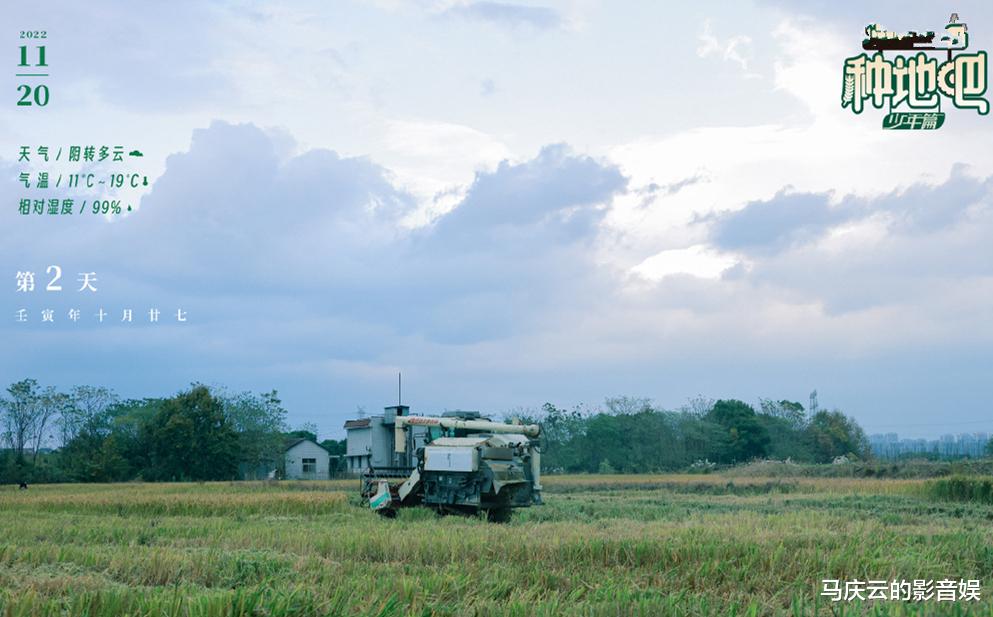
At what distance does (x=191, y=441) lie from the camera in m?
61.7

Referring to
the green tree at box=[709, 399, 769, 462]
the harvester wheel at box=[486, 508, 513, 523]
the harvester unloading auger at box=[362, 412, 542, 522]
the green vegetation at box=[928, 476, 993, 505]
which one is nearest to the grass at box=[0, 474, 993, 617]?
the harvester wheel at box=[486, 508, 513, 523]

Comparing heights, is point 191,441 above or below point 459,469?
below

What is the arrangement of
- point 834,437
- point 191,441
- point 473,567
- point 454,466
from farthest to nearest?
1. point 834,437
2. point 191,441
3. point 454,466
4. point 473,567

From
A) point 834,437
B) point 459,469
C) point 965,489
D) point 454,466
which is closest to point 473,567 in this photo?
point 459,469

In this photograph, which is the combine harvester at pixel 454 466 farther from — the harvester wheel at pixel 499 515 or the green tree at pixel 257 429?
the green tree at pixel 257 429

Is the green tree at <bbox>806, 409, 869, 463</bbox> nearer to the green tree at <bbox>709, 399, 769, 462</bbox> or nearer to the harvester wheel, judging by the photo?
the green tree at <bbox>709, 399, 769, 462</bbox>

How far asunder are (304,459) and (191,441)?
1556cm

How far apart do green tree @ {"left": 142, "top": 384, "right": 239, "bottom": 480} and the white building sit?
10.7m

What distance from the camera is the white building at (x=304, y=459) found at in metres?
74.8

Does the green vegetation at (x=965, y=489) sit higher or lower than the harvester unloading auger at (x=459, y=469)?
lower

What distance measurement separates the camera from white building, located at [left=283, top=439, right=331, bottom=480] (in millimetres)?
74750

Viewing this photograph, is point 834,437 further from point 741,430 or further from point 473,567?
point 473,567

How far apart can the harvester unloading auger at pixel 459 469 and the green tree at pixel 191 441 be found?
4192cm

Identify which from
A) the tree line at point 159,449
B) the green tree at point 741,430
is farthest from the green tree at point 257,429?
the green tree at point 741,430
